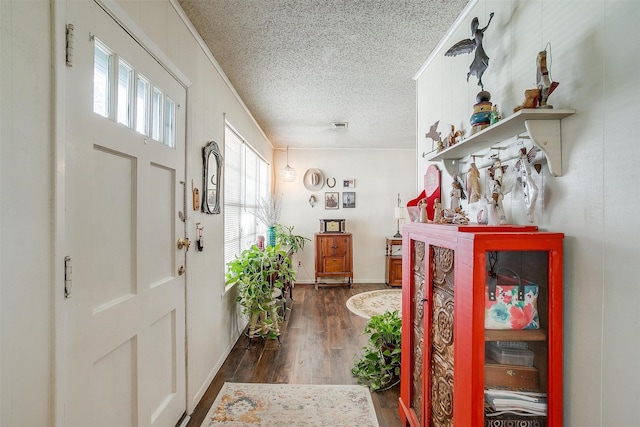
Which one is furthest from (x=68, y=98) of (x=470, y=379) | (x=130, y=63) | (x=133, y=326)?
(x=470, y=379)

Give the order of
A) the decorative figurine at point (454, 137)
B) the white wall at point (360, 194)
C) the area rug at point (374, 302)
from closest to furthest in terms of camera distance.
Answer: the decorative figurine at point (454, 137) < the area rug at point (374, 302) < the white wall at point (360, 194)

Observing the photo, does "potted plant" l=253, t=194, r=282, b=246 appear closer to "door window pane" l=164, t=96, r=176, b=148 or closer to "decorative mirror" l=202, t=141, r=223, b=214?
"decorative mirror" l=202, t=141, r=223, b=214

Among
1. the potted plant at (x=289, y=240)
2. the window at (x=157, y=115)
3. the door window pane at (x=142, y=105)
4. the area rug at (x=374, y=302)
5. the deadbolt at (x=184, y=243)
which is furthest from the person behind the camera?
the potted plant at (x=289, y=240)

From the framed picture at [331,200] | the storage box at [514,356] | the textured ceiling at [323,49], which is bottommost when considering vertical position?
the storage box at [514,356]

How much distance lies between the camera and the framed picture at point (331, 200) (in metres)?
5.41

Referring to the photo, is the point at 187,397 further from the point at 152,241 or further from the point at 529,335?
the point at 529,335

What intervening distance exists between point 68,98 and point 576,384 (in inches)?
75.2

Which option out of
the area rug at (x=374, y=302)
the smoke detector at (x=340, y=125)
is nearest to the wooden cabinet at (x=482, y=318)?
the area rug at (x=374, y=302)

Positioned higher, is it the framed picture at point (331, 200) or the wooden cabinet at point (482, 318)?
the framed picture at point (331, 200)

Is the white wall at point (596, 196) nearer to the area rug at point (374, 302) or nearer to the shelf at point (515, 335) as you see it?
the shelf at point (515, 335)

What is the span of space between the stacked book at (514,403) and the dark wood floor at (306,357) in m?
0.92

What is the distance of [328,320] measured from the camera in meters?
3.53

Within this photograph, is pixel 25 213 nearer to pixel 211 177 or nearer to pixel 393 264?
pixel 211 177

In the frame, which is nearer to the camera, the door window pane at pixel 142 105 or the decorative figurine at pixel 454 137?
the door window pane at pixel 142 105
